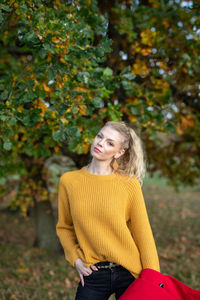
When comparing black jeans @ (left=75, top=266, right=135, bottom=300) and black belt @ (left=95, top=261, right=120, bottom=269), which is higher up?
black belt @ (left=95, top=261, right=120, bottom=269)

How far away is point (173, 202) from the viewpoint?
11594mm

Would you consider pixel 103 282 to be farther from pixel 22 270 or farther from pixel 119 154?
pixel 22 270

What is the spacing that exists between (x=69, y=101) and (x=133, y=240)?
3.79 feet

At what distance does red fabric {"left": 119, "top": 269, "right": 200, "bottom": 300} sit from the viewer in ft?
5.29

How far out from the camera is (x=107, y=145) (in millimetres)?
1933

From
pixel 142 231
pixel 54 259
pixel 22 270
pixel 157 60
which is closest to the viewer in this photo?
pixel 142 231

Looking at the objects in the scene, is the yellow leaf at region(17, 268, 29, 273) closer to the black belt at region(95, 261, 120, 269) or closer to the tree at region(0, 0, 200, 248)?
the tree at region(0, 0, 200, 248)

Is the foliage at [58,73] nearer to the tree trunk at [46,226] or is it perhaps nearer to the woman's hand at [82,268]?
the woman's hand at [82,268]

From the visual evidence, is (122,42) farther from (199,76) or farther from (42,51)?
(42,51)

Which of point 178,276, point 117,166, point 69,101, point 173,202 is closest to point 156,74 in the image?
point 69,101

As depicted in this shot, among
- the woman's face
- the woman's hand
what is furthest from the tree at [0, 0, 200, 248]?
the woman's hand

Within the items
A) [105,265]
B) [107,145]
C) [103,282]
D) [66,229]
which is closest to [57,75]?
[107,145]

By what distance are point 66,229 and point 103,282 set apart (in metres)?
0.45

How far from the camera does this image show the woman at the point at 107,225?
1.84 metres
